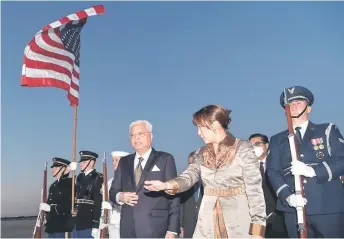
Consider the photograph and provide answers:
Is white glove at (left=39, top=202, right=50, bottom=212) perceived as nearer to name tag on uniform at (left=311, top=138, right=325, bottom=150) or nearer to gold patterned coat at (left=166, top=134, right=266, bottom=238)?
gold patterned coat at (left=166, top=134, right=266, bottom=238)

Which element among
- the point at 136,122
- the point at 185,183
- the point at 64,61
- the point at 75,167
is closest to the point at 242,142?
the point at 185,183

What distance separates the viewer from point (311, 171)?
15.1ft

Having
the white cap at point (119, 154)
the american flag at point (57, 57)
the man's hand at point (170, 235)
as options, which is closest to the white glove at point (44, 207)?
the white cap at point (119, 154)

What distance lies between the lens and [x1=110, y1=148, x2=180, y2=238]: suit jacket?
5.04 metres

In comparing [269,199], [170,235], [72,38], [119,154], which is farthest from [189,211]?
[72,38]

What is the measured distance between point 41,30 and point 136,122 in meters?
4.30

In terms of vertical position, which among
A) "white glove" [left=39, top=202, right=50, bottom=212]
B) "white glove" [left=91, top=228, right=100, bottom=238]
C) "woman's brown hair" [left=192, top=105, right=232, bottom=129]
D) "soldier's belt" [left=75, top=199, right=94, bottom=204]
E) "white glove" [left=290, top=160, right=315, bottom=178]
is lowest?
"white glove" [left=91, top=228, right=100, bottom=238]

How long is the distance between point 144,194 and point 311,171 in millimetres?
1930

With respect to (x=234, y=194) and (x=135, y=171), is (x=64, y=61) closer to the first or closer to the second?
(x=135, y=171)

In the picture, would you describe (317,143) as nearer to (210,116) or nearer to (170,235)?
(210,116)

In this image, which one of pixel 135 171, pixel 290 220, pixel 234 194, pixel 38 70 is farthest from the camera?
pixel 38 70

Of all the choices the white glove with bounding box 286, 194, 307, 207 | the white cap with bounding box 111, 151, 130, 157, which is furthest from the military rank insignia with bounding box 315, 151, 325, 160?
the white cap with bounding box 111, 151, 130, 157

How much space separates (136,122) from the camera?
5336mm

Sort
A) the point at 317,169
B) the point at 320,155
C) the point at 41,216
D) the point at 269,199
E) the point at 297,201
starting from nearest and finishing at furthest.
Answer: the point at 297,201
the point at 317,169
the point at 320,155
the point at 269,199
the point at 41,216
